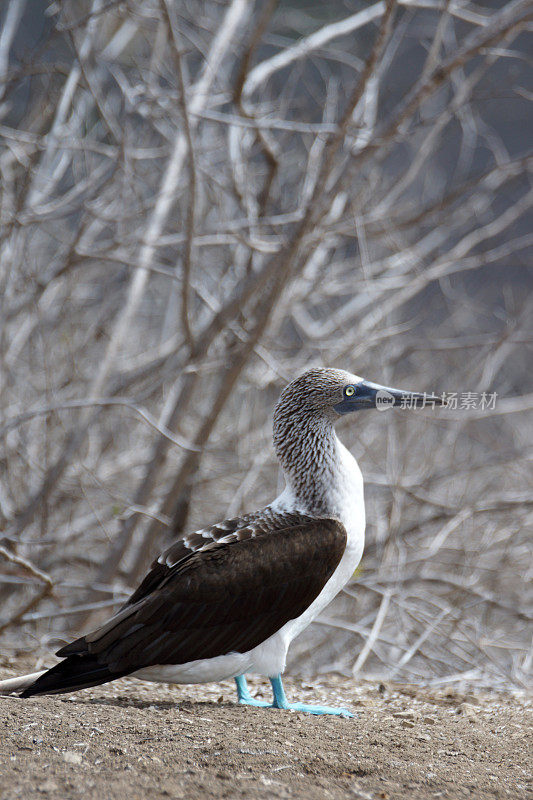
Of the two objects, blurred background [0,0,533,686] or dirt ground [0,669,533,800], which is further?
blurred background [0,0,533,686]

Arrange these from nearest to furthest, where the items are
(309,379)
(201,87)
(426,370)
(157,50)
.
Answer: (309,379)
(201,87)
(157,50)
(426,370)

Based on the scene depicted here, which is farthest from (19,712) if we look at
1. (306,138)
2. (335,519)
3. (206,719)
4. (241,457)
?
(306,138)

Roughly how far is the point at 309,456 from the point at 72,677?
1.23 meters

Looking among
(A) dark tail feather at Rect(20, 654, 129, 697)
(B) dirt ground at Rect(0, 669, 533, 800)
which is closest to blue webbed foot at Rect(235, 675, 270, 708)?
(B) dirt ground at Rect(0, 669, 533, 800)

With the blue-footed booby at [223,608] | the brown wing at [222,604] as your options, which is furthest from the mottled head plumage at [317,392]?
the brown wing at [222,604]

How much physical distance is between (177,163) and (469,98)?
1.97 meters

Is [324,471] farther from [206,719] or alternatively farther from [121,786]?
[121,786]

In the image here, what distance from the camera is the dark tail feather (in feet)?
11.0

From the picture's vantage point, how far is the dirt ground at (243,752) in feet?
8.48

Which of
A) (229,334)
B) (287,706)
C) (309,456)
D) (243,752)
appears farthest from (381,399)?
(229,334)

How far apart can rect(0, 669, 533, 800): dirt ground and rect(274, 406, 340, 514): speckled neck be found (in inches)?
32.5

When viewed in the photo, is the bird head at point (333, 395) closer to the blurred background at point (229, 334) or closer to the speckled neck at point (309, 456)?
the speckled neck at point (309, 456)

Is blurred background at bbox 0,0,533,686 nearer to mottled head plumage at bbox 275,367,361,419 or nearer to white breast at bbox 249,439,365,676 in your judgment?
mottled head plumage at bbox 275,367,361,419

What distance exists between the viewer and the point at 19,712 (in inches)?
125
